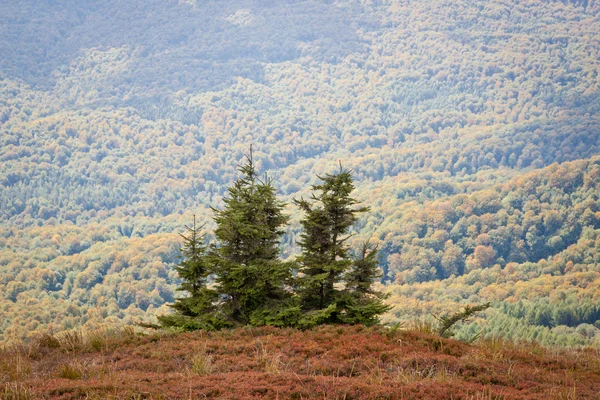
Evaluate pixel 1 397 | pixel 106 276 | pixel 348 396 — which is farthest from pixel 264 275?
pixel 106 276

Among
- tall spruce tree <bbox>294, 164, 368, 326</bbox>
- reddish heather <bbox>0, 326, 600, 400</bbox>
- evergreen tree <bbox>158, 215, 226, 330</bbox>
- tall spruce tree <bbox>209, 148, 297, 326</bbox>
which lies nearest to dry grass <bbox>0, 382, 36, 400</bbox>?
reddish heather <bbox>0, 326, 600, 400</bbox>

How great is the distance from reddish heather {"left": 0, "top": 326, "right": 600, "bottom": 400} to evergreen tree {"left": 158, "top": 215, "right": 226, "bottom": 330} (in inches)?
33.5

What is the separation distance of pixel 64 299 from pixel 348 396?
111723mm

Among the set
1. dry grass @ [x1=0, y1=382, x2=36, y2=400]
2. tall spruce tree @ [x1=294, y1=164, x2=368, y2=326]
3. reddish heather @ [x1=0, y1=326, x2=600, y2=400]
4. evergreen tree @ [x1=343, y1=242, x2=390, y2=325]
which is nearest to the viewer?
dry grass @ [x1=0, y1=382, x2=36, y2=400]

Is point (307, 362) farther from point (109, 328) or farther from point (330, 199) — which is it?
point (109, 328)

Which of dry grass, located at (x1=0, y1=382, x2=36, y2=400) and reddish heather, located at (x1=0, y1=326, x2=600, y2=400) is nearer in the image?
dry grass, located at (x1=0, y1=382, x2=36, y2=400)

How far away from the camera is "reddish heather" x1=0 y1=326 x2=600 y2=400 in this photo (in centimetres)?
764

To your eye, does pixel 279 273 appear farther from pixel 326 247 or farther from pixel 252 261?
pixel 326 247

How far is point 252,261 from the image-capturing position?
12.4 metres

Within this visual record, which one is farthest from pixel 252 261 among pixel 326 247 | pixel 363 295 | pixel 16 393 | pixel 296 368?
pixel 16 393

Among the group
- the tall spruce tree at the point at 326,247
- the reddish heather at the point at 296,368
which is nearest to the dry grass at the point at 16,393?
the reddish heather at the point at 296,368

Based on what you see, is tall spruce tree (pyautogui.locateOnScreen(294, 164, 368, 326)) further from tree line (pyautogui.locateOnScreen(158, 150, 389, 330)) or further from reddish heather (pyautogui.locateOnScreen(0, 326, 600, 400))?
reddish heather (pyautogui.locateOnScreen(0, 326, 600, 400))

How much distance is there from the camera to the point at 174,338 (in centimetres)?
1134

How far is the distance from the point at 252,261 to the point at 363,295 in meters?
2.52
